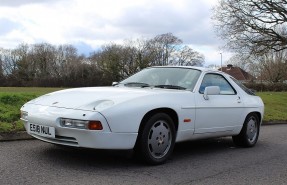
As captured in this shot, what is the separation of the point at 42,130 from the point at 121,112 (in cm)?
111

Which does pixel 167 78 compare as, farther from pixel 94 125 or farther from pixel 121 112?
pixel 94 125

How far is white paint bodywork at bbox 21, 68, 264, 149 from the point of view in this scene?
489 cm

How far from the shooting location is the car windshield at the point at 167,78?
631 centimetres

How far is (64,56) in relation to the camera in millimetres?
94750

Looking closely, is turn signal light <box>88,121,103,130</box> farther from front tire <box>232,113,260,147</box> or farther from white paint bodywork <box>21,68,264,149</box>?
front tire <box>232,113,260,147</box>

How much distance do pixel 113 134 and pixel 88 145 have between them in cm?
34

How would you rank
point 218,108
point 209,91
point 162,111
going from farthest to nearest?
point 218,108, point 209,91, point 162,111

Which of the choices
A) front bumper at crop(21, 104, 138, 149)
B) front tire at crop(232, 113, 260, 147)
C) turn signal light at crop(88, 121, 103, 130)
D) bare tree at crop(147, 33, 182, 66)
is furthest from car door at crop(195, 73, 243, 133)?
bare tree at crop(147, 33, 182, 66)

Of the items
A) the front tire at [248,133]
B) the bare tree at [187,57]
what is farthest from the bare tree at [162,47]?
the front tire at [248,133]

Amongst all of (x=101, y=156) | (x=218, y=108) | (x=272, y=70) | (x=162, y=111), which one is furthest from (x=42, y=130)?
(x=272, y=70)

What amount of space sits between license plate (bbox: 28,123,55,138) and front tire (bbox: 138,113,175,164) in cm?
116

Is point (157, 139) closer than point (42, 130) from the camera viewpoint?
No

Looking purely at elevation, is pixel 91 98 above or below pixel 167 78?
below

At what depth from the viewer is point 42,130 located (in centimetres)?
519
